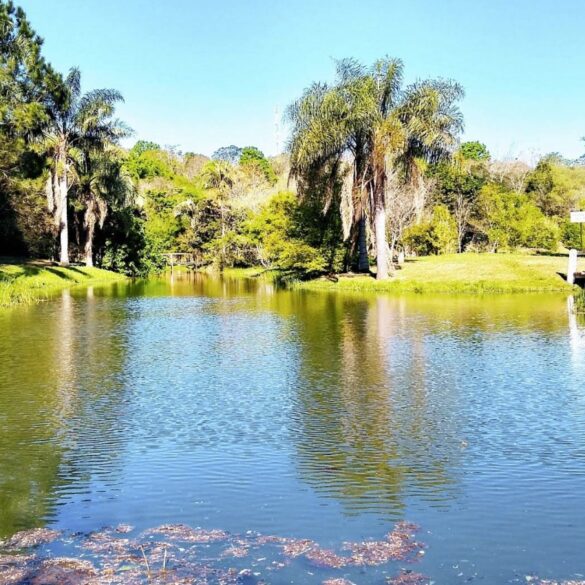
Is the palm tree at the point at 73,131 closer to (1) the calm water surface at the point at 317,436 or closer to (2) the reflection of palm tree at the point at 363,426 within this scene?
(1) the calm water surface at the point at 317,436

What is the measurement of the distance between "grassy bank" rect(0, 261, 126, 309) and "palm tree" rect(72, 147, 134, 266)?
5469mm

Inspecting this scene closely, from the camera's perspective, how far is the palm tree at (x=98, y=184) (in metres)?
60.0

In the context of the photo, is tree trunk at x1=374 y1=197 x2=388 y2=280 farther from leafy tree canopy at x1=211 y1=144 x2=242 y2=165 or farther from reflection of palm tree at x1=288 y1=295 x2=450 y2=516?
leafy tree canopy at x1=211 y1=144 x2=242 y2=165

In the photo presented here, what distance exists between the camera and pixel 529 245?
63.3m

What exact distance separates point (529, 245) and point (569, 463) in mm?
55710

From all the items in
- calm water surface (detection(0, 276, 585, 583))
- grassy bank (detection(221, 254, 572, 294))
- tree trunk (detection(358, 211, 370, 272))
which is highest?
tree trunk (detection(358, 211, 370, 272))

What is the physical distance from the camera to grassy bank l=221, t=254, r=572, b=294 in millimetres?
40969

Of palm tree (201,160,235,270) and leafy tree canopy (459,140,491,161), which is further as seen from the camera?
leafy tree canopy (459,140,491,161)

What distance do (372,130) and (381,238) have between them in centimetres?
658

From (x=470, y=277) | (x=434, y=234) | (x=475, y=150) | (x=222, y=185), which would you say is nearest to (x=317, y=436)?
(x=470, y=277)

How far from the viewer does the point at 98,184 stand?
6119 centimetres

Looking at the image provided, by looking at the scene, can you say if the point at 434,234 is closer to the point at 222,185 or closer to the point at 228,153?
the point at 222,185

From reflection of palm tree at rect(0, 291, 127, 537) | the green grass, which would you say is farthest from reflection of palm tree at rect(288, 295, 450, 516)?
the green grass

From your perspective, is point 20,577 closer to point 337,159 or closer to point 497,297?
point 497,297
